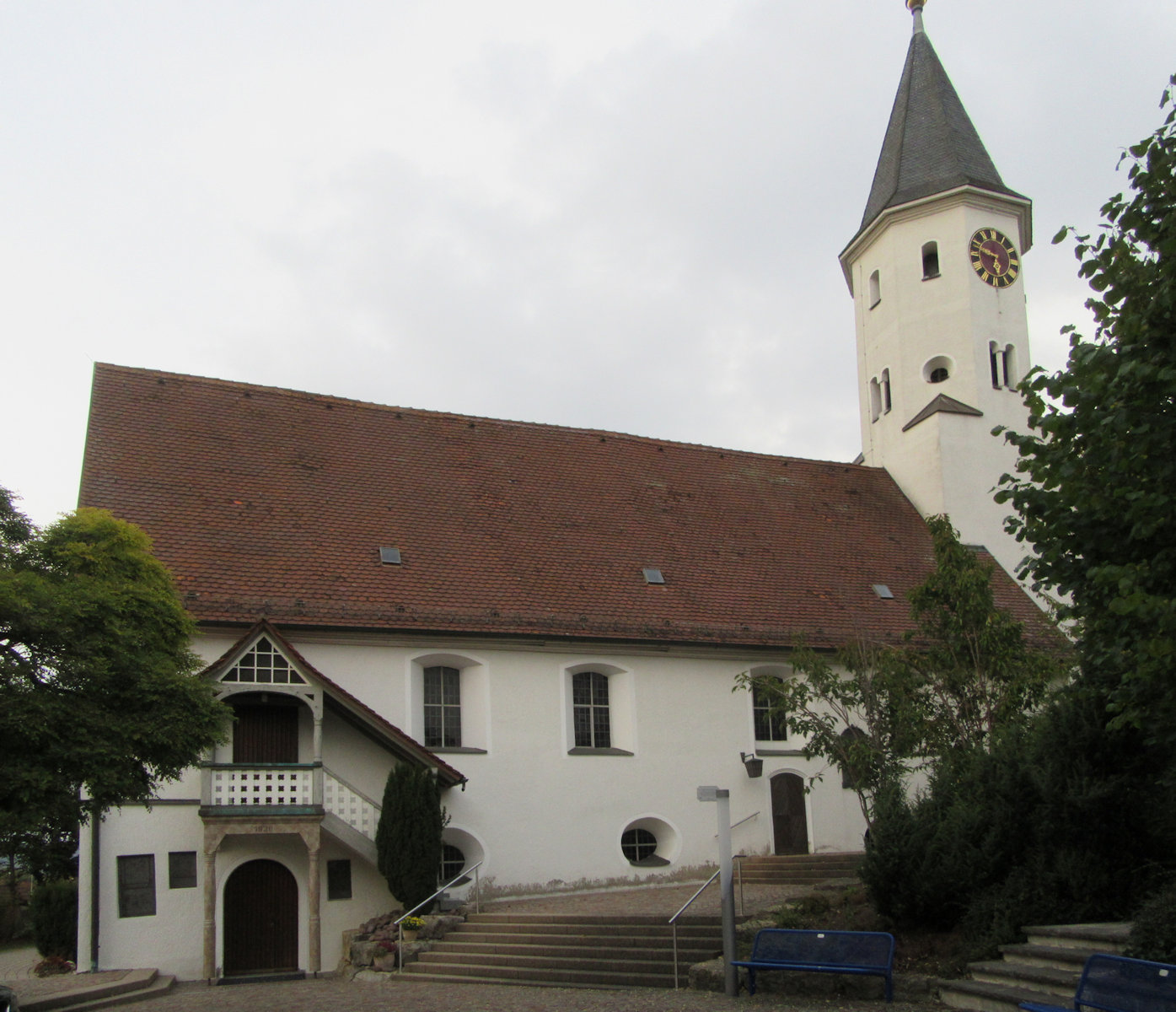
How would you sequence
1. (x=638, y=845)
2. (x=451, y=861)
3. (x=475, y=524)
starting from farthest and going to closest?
(x=475, y=524)
(x=638, y=845)
(x=451, y=861)

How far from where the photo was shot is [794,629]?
23.1 meters

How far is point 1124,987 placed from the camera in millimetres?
8703


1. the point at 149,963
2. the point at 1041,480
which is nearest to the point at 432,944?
the point at 149,963

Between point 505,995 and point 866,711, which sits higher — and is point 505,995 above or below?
below

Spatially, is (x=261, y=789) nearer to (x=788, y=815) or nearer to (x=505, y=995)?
(x=505, y=995)

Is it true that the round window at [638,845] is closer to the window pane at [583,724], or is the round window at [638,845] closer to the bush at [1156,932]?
the window pane at [583,724]

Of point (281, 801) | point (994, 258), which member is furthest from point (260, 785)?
point (994, 258)

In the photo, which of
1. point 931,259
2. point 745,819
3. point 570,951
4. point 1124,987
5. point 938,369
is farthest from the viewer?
point 931,259

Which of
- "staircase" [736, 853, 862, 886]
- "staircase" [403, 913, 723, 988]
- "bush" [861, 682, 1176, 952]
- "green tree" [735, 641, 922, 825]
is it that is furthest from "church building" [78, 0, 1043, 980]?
"bush" [861, 682, 1176, 952]

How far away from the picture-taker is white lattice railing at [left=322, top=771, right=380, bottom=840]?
1797cm

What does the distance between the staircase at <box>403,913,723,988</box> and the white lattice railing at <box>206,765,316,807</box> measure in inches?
120

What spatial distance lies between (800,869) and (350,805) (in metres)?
7.47

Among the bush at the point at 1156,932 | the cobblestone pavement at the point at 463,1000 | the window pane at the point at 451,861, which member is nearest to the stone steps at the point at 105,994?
the cobblestone pavement at the point at 463,1000

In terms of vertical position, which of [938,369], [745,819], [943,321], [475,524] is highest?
[943,321]
